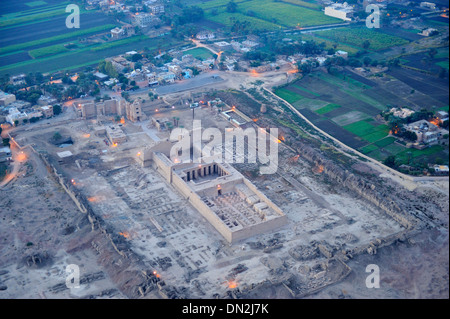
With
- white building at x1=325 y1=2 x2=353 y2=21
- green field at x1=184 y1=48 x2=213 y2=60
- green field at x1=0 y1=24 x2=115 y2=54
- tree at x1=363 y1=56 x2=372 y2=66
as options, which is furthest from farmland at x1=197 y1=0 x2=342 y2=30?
tree at x1=363 y1=56 x2=372 y2=66

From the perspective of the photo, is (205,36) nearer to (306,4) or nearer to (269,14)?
(269,14)

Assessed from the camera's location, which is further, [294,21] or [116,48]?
[294,21]

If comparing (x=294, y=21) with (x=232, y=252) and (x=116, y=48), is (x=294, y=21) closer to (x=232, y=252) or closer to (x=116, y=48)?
(x=116, y=48)

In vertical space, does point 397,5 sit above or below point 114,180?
above

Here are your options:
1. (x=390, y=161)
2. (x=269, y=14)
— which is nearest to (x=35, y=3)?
(x=269, y=14)

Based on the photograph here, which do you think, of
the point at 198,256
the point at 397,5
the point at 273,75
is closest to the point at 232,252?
the point at 198,256

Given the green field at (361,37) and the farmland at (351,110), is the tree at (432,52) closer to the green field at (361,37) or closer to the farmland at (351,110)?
the farmland at (351,110)
